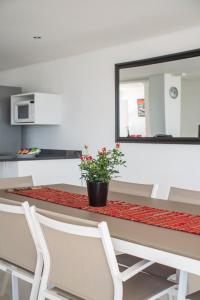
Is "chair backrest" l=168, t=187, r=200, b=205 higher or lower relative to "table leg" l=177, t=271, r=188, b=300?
higher

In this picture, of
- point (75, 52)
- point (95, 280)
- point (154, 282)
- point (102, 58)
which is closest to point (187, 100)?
point (102, 58)

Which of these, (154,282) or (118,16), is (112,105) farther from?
(154,282)

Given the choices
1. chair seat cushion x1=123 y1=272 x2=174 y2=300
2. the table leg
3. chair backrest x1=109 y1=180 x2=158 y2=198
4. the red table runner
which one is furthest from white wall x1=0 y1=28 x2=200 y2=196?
the table leg

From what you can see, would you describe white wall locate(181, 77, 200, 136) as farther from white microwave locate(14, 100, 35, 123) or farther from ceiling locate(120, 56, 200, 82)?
white microwave locate(14, 100, 35, 123)

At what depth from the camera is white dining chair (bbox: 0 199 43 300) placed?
6.08 feet

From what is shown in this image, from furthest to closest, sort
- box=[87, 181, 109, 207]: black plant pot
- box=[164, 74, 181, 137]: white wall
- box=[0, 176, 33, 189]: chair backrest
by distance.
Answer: box=[164, 74, 181, 137]: white wall
box=[0, 176, 33, 189]: chair backrest
box=[87, 181, 109, 207]: black plant pot

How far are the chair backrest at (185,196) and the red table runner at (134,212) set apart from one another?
358 mm

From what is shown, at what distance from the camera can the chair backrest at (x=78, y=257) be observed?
1461 mm

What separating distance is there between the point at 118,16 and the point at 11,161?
6.49ft

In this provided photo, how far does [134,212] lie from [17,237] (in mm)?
615

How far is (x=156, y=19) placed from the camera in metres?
3.58

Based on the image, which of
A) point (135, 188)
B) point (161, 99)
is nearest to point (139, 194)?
point (135, 188)

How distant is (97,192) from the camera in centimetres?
223

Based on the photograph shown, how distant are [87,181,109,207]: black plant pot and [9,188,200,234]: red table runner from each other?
0.13 ft
